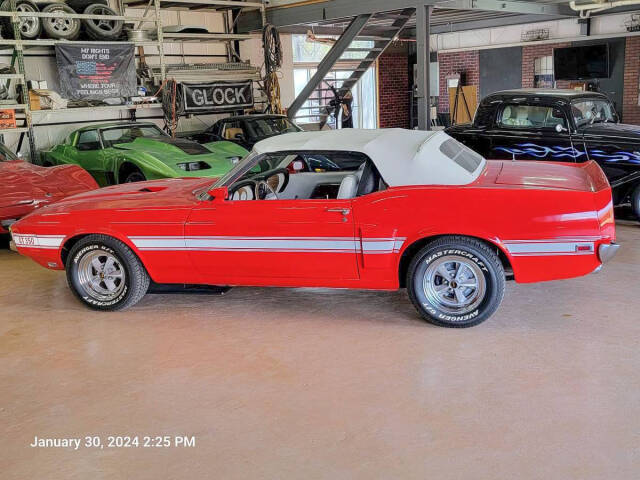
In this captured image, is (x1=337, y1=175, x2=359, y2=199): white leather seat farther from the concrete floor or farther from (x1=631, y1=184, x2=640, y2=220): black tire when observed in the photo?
(x1=631, y1=184, x2=640, y2=220): black tire

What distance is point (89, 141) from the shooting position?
10.5 meters

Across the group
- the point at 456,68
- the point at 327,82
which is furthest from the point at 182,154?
the point at 456,68

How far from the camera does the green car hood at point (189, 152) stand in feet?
30.3

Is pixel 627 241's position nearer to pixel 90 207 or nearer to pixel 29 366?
pixel 90 207

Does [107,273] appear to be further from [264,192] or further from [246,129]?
[246,129]

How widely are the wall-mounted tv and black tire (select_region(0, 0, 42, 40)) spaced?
13.0m

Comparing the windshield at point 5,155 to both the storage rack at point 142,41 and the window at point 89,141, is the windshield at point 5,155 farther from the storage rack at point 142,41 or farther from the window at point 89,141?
the storage rack at point 142,41

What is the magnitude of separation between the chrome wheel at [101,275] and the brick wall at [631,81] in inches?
608

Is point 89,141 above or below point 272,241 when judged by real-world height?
above

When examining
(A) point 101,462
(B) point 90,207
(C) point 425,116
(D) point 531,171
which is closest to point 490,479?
(A) point 101,462

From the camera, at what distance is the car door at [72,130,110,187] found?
10031mm

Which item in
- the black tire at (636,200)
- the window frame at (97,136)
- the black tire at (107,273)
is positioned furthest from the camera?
the window frame at (97,136)

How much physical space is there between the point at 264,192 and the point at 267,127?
653 cm

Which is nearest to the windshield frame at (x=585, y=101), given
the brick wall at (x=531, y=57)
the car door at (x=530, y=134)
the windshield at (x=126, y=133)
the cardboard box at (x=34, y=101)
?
the car door at (x=530, y=134)
